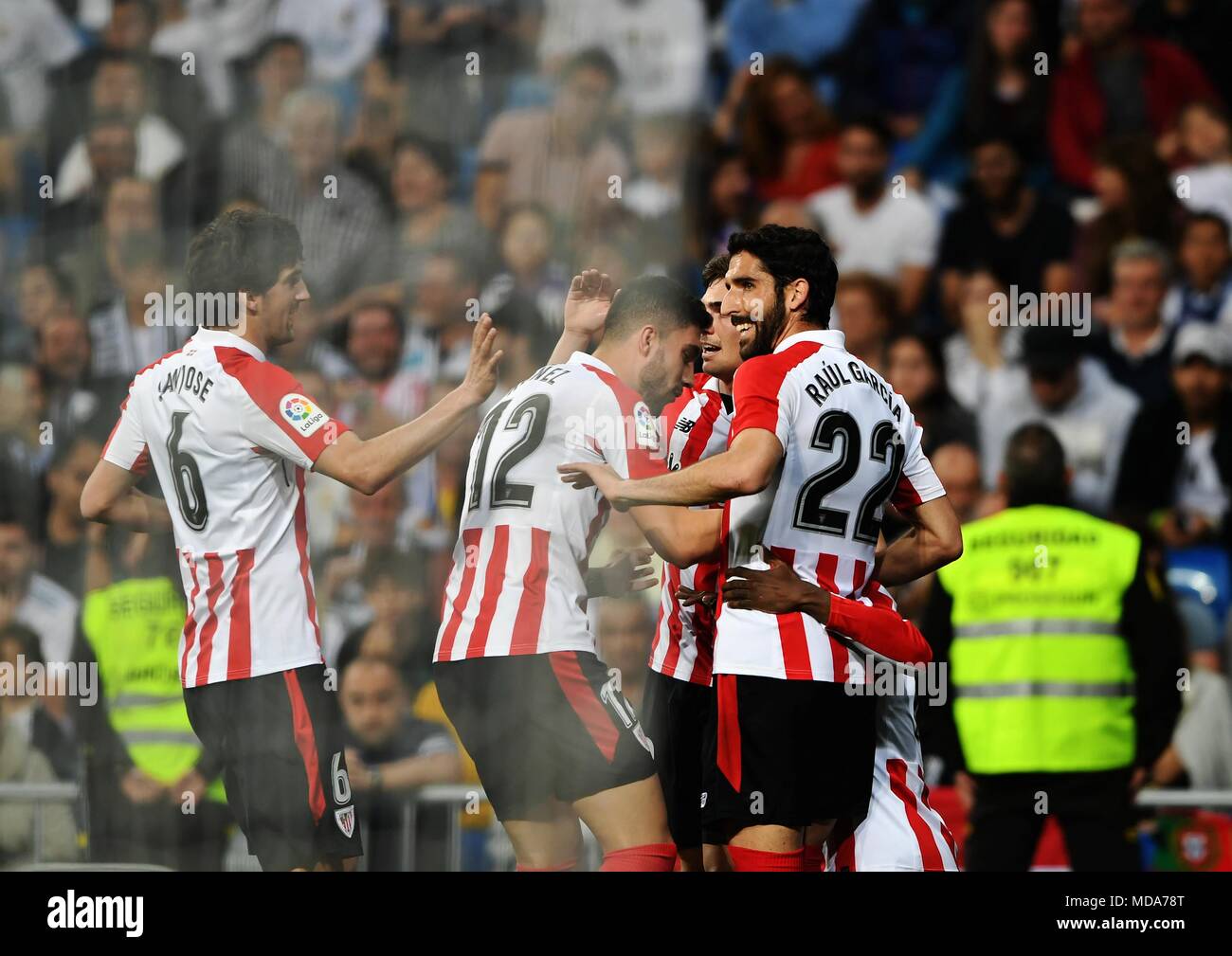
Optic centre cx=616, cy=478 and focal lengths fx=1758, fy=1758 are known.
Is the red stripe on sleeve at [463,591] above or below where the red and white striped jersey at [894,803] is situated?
above

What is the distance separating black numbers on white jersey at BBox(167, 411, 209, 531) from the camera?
448cm

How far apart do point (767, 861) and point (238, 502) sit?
5.25 ft

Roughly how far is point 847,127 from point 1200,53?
63.0 inches

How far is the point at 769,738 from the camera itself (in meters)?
4.16

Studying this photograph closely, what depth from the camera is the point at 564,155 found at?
6477 millimetres

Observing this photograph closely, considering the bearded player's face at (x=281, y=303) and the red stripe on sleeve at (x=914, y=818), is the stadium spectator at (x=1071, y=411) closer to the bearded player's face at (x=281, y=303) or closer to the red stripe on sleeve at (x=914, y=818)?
the red stripe on sleeve at (x=914, y=818)

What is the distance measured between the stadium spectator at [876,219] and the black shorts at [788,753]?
3.19m

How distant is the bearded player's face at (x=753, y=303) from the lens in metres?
4.39

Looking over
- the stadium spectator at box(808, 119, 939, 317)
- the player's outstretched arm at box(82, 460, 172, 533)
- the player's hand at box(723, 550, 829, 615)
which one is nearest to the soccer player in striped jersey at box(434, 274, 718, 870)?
the player's hand at box(723, 550, 829, 615)

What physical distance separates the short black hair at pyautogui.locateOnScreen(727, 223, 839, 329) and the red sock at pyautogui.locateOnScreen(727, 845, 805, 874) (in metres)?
1.30

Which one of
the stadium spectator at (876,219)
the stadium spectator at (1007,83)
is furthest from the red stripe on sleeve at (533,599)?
the stadium spectator at (1007,83)
